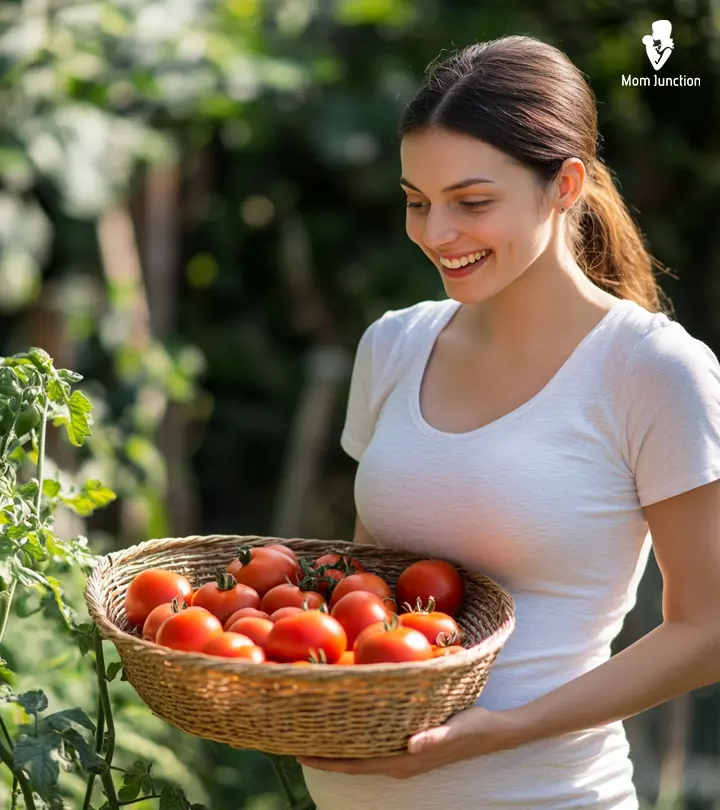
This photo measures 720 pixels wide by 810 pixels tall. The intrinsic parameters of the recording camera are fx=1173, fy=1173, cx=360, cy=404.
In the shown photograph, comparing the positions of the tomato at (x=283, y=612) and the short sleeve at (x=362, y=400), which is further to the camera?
the short sleeve at (x=362, y=400)

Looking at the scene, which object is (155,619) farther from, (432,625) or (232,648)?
(432,625)

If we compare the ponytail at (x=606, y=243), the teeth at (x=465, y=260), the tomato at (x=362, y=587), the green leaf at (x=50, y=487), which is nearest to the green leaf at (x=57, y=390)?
the green leaf at (x=50, y=487)

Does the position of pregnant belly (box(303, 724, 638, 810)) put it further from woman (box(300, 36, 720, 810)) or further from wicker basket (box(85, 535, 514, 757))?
wicker basket (box(85, 535, 514, 757))

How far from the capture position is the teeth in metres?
1.74

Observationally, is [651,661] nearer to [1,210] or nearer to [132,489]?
[132,489]

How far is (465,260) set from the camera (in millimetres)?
1742

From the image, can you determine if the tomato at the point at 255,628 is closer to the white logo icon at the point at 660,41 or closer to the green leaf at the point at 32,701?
the green leaf at the point at 32,701

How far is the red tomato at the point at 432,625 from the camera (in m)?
1.56

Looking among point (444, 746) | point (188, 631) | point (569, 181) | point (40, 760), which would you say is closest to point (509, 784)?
point (444, 746)

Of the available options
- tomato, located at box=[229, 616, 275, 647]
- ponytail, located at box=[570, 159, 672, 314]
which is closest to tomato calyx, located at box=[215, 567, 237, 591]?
tomato, located at box=[229, 616, 275, 647]

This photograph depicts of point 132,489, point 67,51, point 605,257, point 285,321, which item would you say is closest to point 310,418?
point 285,321

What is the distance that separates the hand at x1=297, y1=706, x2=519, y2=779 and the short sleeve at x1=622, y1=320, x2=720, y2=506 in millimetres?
382

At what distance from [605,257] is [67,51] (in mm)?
2194

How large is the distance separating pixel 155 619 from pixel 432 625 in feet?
1.24
